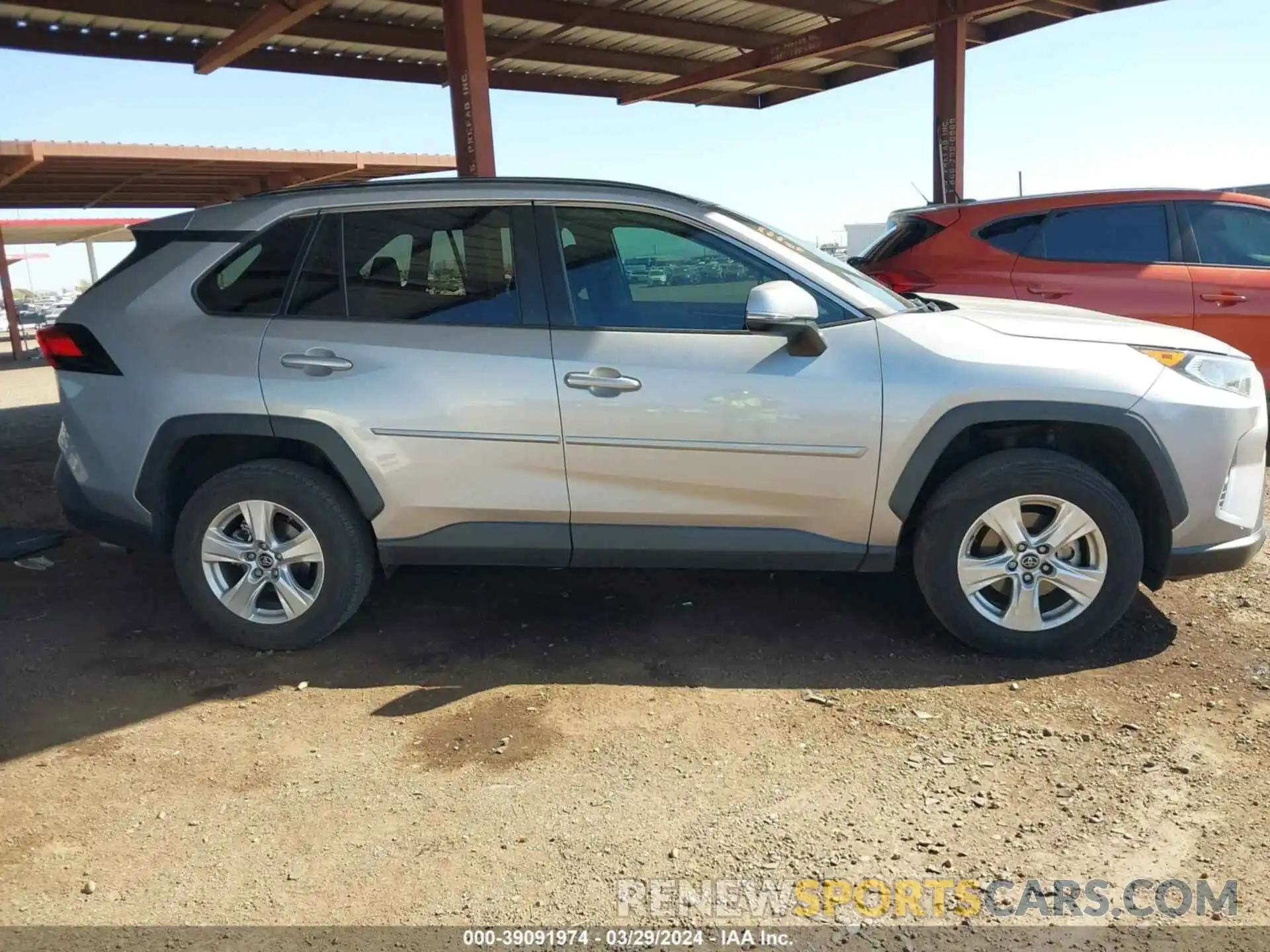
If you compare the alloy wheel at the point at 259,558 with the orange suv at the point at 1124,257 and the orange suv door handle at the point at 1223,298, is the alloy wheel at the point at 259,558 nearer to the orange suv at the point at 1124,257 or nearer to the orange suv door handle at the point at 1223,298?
the orange suv at the point at 1124,257

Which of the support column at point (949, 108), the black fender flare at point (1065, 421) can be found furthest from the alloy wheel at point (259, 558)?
the support column at point (949, 108)

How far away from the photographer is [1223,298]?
21.4 feet

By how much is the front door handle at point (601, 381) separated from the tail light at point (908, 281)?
11.5ft

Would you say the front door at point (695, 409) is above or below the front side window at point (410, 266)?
below

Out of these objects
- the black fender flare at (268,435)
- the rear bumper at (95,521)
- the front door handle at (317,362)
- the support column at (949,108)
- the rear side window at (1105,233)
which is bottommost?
the rear bumper at (95,521)

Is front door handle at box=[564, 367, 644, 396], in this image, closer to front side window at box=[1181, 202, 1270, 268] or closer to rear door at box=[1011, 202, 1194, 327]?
rear door at box=[1011, 202, 1194, 327]

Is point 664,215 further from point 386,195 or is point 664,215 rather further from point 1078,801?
point 1078,801

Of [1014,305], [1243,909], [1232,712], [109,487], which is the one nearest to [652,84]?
[1014,305]

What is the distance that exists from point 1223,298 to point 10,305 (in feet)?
87.9

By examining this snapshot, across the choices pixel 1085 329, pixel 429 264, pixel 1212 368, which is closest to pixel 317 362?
pixel 429 264

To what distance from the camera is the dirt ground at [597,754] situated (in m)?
2.55

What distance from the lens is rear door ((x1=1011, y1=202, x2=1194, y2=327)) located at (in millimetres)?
6480

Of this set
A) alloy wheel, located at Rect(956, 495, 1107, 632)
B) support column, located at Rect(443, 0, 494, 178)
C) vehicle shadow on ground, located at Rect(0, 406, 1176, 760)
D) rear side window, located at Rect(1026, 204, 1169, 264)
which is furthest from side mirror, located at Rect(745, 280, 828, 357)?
support column, located at Rect(443, 0, 494, 178)

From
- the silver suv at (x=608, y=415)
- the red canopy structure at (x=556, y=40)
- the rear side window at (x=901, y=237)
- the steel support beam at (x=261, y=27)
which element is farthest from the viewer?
the red canopy structure at (x=556, y=40)
